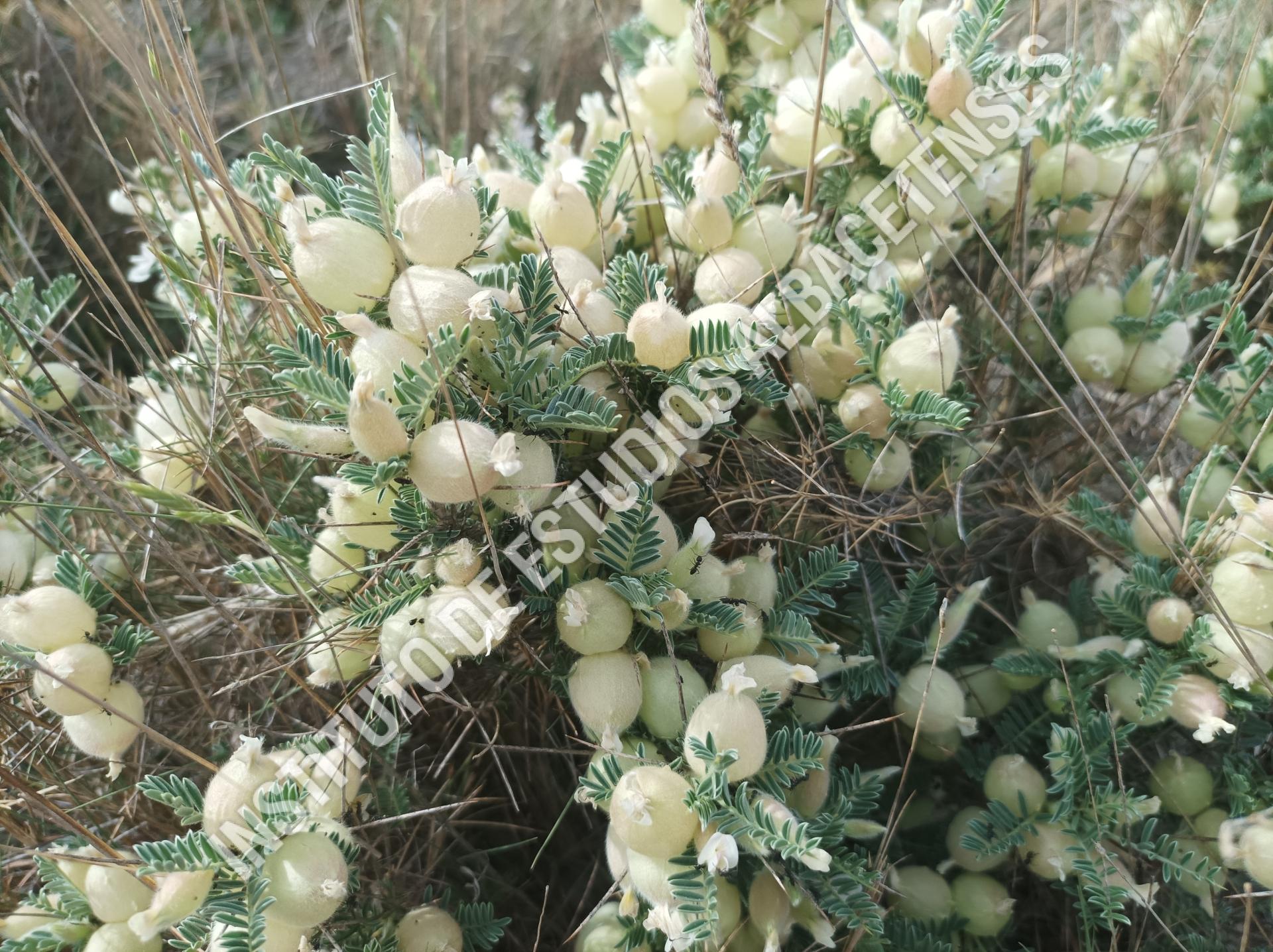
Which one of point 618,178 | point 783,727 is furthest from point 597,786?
point 618,178

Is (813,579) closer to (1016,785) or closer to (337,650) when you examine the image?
(1016,785)

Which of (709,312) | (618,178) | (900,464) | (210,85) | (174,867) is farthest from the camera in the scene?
(210,85)

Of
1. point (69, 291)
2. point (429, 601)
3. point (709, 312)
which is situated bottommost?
point (429, 601)

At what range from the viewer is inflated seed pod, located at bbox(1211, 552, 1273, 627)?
92 centimetres

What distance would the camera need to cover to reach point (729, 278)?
3.28 feet

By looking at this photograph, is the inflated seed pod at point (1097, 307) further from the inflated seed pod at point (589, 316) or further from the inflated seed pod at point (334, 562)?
the inflated seed pod at point (334, 562)

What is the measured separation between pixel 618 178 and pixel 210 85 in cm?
141

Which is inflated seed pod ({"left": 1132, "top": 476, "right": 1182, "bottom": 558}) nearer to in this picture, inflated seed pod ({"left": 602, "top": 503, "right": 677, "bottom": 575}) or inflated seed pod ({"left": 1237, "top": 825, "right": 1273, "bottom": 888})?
Answer: inflated seed pod ({"left": 1237, "top": 825, "right": 1273, "bottom": 888})

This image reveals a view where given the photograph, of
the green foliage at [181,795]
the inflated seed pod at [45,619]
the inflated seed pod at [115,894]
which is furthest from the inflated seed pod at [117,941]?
the inflated seed pod at [45,619]

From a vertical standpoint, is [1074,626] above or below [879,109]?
below

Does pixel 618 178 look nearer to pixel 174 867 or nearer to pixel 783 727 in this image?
pixel 783 727

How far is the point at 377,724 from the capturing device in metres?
0.98

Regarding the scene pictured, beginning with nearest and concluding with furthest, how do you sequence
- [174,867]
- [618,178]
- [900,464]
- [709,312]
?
[174,867] → [709,312] → [900,464] → [618,178]

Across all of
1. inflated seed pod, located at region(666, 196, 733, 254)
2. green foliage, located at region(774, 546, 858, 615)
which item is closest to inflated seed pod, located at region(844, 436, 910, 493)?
green foliage, located at region(774, 546, 858, 615)
